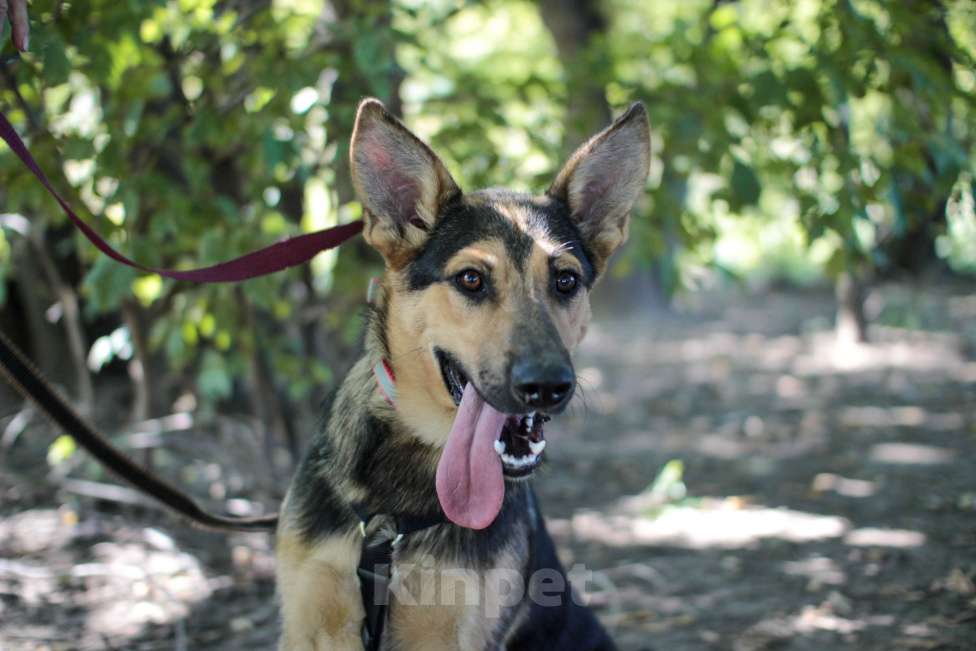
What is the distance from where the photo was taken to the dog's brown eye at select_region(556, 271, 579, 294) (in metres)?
3.27

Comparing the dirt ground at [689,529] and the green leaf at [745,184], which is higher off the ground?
the green leaf at [745,184]

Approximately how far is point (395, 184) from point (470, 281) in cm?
52

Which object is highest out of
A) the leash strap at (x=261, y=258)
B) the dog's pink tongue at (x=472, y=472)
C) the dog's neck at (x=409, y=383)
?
the leash strap at (x=261, y=258)

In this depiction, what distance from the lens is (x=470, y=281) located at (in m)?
3.14

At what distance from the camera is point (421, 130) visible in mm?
6297

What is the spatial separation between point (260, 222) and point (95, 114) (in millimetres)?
1157

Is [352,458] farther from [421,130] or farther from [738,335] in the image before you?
[738,335]

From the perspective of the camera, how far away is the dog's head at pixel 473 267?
9.71ft

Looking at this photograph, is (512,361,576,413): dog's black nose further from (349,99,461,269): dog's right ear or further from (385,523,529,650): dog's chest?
(349,99,461,269): dog's right ear

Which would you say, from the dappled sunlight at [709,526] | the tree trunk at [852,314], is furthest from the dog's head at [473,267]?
the tree trunk at [852,314]

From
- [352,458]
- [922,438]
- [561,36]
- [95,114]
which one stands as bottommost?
[922,438]

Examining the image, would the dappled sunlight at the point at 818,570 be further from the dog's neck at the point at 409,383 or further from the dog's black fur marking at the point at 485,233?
the dog's neck at the point at 409,383

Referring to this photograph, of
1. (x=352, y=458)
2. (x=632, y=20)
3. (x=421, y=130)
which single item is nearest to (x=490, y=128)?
(x=421, y=130)

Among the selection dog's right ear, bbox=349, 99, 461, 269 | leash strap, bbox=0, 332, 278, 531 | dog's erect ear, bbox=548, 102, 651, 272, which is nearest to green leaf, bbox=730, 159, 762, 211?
dog's erect ear, bbox=548, 102, 651, 272
